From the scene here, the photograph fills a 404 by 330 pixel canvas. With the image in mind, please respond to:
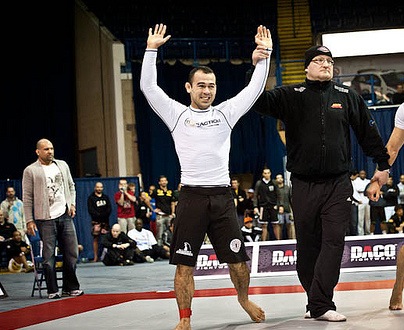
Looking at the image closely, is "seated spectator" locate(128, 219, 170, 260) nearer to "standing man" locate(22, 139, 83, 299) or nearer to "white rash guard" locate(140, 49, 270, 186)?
"standing man" locate(22, 139, 83, 299)

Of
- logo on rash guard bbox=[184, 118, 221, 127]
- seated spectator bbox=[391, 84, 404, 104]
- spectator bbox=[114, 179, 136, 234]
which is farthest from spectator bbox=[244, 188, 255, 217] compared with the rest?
logo on rash guard bbox=[184, 118, 221, 127]

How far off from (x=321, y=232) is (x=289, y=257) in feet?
18.9

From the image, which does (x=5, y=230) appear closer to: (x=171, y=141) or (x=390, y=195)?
(x=171, y=141)

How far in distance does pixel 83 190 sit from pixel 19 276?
5.28 meters

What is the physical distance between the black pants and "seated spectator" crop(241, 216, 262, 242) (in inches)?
456

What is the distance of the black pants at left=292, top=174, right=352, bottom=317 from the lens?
18.0 feet

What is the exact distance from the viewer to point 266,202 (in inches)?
754

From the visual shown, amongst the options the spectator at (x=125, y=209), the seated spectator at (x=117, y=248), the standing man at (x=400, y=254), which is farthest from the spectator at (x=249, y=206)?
the standing man at (x=400, y=254)

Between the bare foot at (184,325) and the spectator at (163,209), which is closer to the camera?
the bare foot at (184,325)

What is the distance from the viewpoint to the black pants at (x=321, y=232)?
18.0 ft

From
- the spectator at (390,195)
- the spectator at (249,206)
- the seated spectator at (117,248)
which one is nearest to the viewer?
the seated spectator at (117,248)

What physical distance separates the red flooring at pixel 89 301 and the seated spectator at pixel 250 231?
314 inches

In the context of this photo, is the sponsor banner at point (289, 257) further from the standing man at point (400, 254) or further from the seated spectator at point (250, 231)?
the seated spectator at point (250, 231)

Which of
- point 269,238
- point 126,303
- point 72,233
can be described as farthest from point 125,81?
point 126,303
